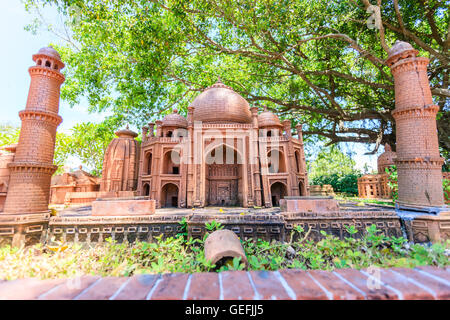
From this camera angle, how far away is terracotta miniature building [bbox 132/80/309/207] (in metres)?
11.8

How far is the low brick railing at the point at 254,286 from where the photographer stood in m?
1.19

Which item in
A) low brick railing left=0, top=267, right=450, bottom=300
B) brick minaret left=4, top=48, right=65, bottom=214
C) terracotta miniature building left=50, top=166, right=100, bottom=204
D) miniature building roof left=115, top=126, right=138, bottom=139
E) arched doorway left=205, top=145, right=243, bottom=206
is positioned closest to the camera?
low brick railing left=0, top=267, right=450, bottom=300

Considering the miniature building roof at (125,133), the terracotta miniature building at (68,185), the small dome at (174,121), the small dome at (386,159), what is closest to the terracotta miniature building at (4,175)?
the small dome at (174,121)

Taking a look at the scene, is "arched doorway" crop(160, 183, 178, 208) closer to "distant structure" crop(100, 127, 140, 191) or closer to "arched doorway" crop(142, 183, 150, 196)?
"arched doorway" crop(142, 183, 150, 196)

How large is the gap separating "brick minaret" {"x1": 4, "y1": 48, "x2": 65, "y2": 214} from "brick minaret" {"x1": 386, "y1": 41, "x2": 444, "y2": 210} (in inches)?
462

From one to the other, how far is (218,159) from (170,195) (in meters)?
3.92

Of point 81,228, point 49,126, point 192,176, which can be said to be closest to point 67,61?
point 49,126

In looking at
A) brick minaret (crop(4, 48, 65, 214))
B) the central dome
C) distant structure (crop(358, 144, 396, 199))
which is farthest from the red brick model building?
distant structure (crop(358, 144, 396, 199))

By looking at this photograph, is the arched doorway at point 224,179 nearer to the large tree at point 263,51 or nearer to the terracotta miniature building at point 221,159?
the terracotta miniature building at point 221,159

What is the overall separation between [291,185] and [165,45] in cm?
978

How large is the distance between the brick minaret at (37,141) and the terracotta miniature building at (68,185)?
30.0 feet
